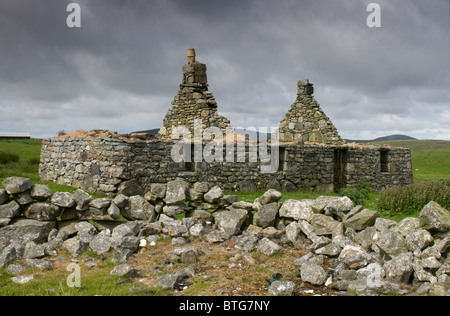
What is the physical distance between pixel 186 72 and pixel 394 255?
50.7 ft

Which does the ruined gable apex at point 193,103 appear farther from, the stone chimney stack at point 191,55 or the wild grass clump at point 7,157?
the wild grass clump at point 7,157

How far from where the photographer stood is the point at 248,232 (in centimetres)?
798

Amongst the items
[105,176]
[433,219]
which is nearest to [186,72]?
[105,176]

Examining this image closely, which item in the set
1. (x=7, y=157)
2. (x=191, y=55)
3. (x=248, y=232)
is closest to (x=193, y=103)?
(x=191, y=55)

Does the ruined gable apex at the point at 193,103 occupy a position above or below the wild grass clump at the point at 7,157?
above

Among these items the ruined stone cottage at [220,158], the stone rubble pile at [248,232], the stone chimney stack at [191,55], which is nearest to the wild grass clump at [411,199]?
the ruined stone cottage at [220,158]

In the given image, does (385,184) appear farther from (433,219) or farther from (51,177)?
(51,177)

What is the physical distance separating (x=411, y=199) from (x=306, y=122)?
36.5 ft

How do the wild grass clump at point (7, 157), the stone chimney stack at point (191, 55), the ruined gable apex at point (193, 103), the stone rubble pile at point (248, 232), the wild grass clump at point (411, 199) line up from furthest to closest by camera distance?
1. the wild grass clump at point (7, 157)
2. the stone chimney stack at point (191, 55)
3. the ruined gable apex at point (193, 103)
4. the wild grass clump at point (411, 199)
5. the stone rubble pile at point (248, 232)

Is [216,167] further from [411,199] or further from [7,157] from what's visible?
[7,157]

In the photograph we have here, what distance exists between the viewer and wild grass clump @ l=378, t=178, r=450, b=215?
12.3 metres

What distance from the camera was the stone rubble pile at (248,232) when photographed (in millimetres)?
5492

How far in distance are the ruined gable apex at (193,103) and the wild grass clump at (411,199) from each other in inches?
318

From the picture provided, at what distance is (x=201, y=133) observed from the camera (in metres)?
18.1
